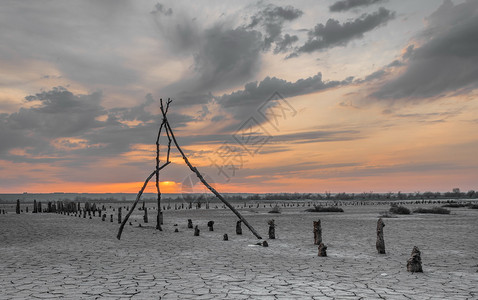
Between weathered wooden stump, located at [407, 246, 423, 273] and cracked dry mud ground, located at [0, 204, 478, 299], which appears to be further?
weathered wooden stump, located at [407, 246, 423, 273]

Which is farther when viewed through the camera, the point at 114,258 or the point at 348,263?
the point at 114,258

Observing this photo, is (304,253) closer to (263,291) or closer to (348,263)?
(348,263)

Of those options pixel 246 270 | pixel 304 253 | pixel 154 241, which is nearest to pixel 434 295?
pixel 246 270

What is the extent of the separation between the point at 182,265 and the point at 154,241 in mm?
6371

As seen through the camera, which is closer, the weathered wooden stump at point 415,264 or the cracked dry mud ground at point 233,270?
the cracked dry mud ground at point 233,270

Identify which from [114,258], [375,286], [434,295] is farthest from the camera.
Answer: [114,258]

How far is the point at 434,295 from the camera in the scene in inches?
288

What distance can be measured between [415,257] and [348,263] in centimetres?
196

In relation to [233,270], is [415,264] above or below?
above

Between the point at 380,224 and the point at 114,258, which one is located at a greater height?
the point at 380,224

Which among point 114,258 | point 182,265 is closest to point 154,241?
point 114,258

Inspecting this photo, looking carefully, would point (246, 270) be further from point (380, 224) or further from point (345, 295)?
point (380, 224)

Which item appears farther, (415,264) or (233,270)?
(233,270)

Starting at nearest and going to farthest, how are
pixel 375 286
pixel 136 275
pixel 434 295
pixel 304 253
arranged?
pixel 434 295, pixel 375 286, pixel 136 275, pixel 304 253
